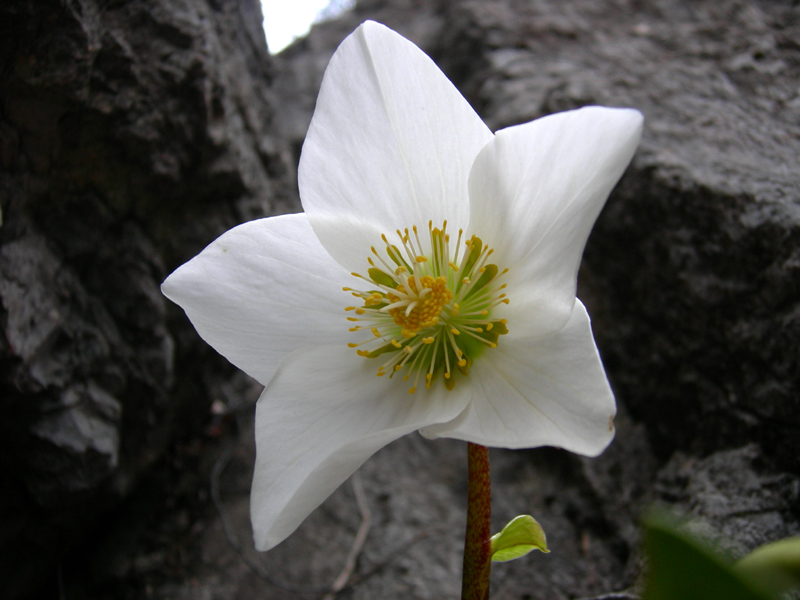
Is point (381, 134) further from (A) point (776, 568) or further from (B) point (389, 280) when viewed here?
(A) point (776, 568)

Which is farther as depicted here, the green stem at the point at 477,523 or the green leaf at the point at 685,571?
the green stem at the point at 477,523

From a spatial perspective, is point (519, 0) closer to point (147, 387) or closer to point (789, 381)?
point (789, 381)

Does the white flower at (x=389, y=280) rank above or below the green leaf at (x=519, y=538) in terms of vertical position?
above

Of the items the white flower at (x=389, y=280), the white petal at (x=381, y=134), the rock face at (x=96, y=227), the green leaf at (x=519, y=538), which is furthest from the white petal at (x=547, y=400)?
the rock face at (x=96, y=227)

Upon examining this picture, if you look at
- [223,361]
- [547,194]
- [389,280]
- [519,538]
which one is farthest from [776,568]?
[223,361]

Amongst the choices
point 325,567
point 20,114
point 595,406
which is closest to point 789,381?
point 595,406

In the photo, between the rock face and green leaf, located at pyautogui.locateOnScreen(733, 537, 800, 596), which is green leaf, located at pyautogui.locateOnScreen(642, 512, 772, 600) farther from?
the rock face

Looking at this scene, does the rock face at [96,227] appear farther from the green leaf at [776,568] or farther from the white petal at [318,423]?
the green leaf at [776,568]

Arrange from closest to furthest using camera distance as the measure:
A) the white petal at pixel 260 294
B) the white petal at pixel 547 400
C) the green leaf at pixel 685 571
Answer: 1. the green leaf at pixel 685 571
2. the white petal at pixel 547 400
3. the white petal at pixel 260 294
